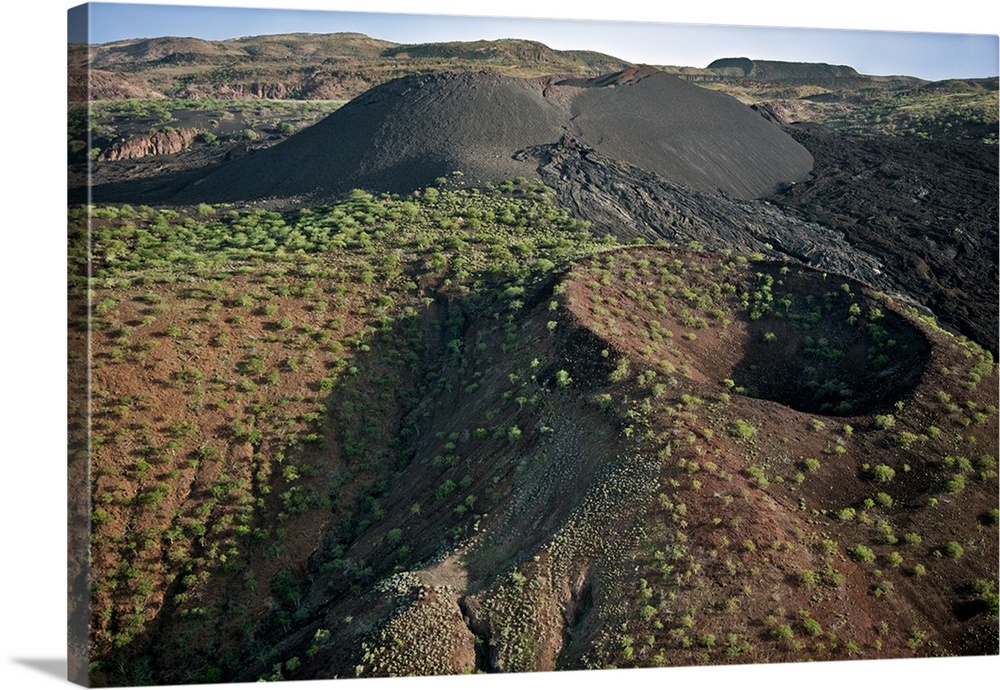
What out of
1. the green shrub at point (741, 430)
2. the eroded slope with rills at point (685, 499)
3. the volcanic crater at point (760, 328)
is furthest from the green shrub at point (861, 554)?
the volcanic crater at point (760, 328)

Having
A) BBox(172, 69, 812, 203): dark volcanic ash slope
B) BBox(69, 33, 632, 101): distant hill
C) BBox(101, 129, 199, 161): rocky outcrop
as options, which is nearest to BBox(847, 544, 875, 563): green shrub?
BBox(69, 33, 632, 101): distant hill

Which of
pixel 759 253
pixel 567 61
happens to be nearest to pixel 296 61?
pixel 567 61

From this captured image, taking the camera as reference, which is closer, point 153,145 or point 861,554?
point 861,554

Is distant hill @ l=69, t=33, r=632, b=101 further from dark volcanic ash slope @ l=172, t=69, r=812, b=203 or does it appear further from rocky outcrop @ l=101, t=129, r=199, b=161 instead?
rocky outcrop @ l=101, t=129, r=199, b=161

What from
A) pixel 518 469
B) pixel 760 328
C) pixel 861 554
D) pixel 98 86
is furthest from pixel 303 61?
pixel 861 554

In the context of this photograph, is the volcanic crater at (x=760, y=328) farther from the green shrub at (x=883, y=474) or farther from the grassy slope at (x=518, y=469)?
the green shrub at (x=883, y=474)

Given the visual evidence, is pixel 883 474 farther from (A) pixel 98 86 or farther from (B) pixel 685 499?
(A) pixel 98 86


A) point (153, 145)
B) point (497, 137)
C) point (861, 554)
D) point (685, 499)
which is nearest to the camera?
point (685, 499)
